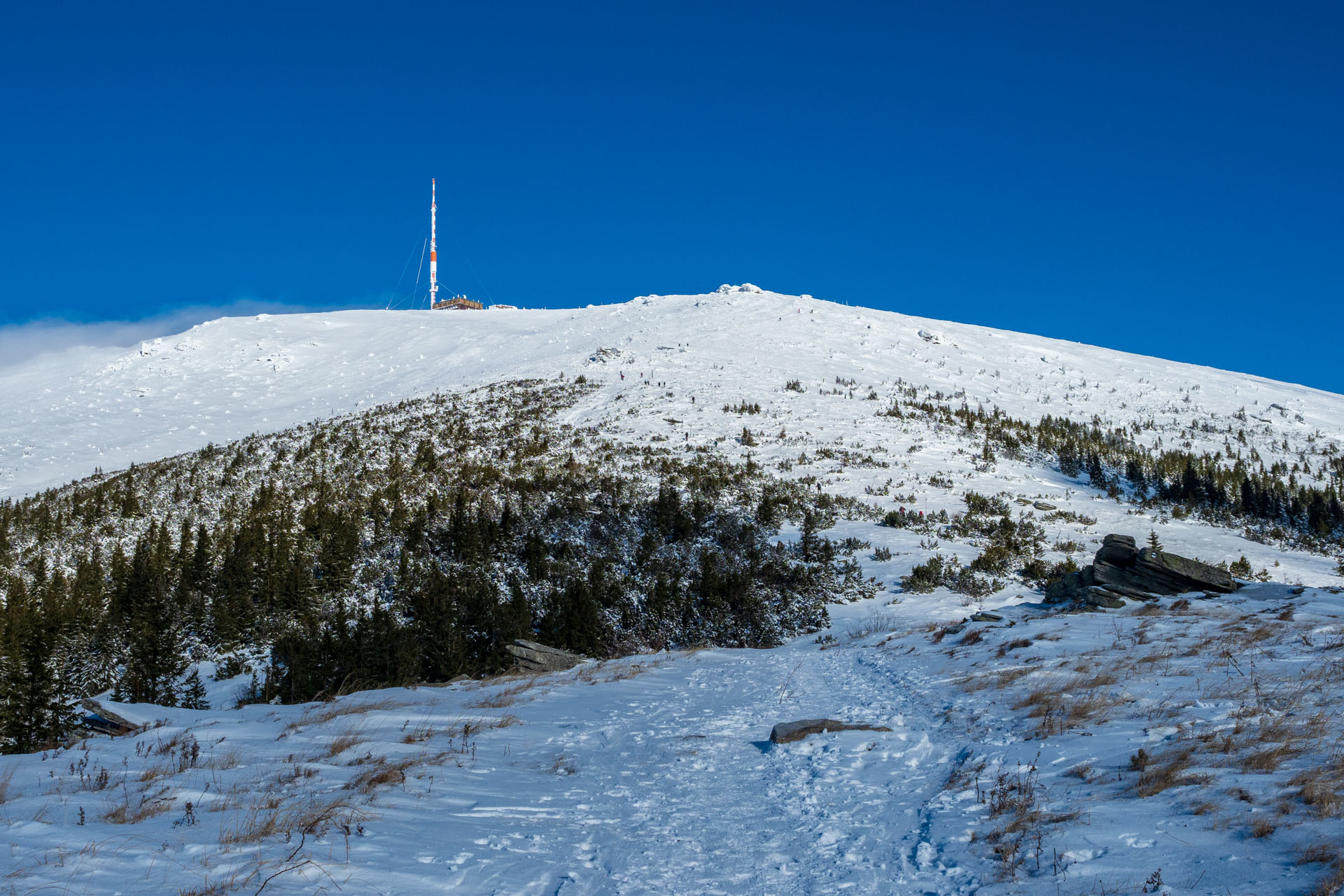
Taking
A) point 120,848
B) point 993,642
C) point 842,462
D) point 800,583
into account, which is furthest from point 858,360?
point 120,848

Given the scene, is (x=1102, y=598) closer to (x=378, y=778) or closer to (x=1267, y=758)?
(x=1267, y=758)

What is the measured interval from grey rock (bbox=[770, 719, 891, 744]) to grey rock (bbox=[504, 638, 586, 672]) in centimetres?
722

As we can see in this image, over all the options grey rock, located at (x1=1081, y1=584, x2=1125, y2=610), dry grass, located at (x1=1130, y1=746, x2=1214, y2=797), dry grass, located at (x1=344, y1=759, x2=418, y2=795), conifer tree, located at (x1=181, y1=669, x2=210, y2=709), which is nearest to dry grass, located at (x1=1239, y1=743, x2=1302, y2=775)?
dry grass, located at (x1=1130, y1=746, x2=1214, y2=797)

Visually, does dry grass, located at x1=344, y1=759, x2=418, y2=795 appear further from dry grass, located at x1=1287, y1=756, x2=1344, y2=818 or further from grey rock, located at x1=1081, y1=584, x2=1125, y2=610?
grey rock, located at x1=1081, y1=584, x2=1125, y2=610

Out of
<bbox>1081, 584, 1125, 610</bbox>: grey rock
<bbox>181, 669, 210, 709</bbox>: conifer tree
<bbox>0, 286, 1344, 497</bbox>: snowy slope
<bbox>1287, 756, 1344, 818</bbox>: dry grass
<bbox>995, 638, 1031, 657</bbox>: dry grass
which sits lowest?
<bbox>181, 669, 210, 709</bbox>: conifer tree

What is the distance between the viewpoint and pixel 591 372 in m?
46.1

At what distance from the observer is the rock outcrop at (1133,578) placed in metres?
15.4

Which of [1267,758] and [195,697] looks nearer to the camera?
[1267,758]

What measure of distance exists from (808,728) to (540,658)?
8374 mm

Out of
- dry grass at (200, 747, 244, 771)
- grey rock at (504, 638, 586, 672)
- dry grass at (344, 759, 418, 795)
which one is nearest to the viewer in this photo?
dry grass at (344, 759, 418, 795)

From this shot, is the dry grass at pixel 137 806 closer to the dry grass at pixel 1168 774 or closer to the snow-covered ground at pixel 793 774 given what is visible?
the snow-covered ground at pixel 793 774

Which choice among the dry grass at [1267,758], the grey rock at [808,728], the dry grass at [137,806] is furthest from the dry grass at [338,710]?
the dry grass at [1267,758]

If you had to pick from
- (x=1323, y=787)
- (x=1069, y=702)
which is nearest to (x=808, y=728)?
(x=1069, y=702)

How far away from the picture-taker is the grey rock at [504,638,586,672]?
576 inches
